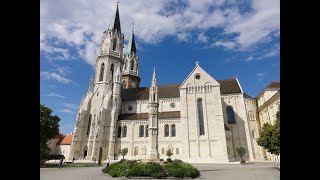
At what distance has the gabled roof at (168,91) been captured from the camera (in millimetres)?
48000

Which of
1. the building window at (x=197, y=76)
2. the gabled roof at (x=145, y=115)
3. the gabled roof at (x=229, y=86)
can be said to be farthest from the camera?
the gabled roof at (x=229, y=86)

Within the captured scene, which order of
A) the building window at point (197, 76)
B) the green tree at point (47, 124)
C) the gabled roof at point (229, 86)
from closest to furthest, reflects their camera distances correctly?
the green tree at point (47, 124) → the building window at point (197, 76) → the gabled roof at point (229, 86)

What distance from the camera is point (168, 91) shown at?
53812 millimetres

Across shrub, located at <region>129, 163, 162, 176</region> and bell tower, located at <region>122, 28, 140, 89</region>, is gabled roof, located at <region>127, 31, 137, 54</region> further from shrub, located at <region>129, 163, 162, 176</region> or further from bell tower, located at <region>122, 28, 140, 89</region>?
shrub, located at <region>129, 163, 162, 176</region>

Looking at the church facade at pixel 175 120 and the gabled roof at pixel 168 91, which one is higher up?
the gabled roof at pixel 168 91

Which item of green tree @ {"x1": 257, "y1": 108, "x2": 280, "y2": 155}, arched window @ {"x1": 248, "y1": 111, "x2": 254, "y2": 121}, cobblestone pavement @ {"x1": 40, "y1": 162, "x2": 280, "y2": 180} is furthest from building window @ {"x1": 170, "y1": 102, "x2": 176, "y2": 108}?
cobblestone pavement @ {"x1": 40, "y1": 162, "x2": 280, "y2": 180}

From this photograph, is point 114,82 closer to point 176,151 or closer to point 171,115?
point 171,115

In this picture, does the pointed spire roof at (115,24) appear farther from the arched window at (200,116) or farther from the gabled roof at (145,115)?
the arched window at (200,116)

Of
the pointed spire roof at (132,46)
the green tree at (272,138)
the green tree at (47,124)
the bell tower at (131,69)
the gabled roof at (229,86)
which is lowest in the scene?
the green tree at (272,138)

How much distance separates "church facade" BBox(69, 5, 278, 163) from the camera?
4116cm

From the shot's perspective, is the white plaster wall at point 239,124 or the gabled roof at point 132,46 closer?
the white plaster wall at point 239,124

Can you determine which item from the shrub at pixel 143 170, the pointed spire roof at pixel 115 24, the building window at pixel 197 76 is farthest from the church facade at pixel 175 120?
the shrub at pixel 143 170
